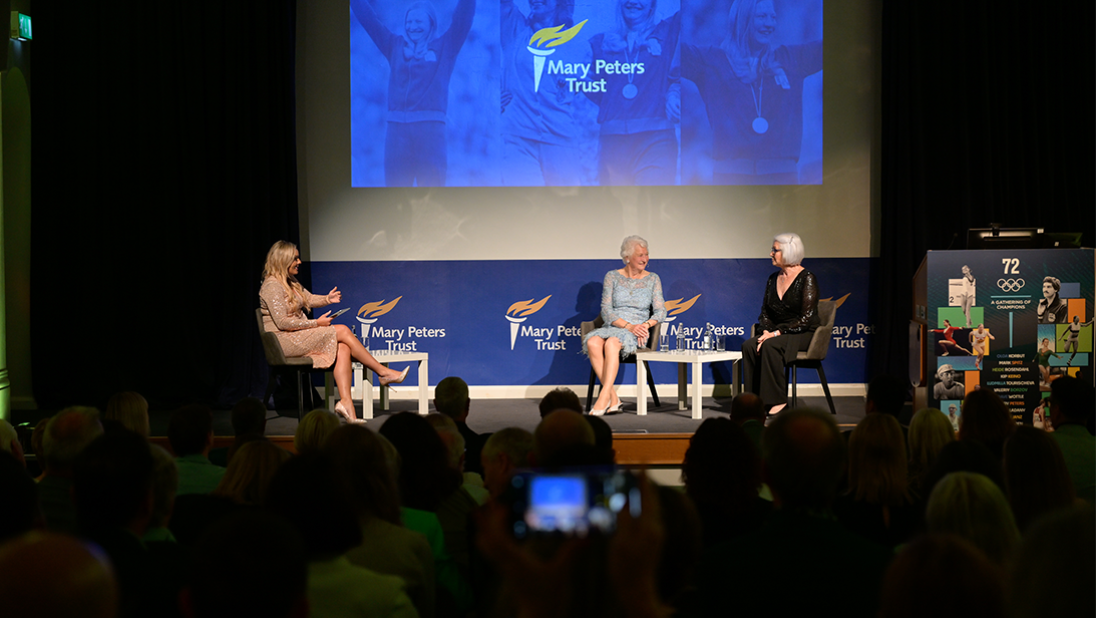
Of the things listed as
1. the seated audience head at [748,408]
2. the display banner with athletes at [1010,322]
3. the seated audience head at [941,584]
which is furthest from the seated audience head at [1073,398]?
the seated audience head at [941,584]

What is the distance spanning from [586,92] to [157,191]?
3.33 metres

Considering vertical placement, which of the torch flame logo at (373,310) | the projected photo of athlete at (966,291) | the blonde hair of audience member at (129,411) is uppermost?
the projected photo of athlete at (966,291)

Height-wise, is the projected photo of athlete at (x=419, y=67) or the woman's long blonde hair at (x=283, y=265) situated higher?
the projected photo of athlete at (x=419, y=67)

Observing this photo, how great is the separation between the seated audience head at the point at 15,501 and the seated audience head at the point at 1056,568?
164 centimetres

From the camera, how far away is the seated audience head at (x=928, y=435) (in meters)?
2.65

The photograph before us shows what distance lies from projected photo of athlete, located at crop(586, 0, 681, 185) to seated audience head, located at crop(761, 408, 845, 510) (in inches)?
209

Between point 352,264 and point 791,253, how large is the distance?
3.31 m

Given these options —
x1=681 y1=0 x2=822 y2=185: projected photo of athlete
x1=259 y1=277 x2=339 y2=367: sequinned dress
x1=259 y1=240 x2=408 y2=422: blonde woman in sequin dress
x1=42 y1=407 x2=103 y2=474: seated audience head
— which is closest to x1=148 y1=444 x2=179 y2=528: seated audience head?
x1=42 y1=407 x2=103 y2=474: seated audience head

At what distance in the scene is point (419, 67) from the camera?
6715 mm

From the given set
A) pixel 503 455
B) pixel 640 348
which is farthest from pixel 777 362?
pixel 503 455

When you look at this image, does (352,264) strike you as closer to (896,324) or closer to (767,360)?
(767,360)

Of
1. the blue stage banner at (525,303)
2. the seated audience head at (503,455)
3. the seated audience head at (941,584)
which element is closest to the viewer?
the seated audience head at (941,584)

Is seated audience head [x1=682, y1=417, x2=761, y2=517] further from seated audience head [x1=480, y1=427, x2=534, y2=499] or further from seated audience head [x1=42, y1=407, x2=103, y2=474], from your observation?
seated audience head [x1=42, y1=407, x2=103, y2=474]

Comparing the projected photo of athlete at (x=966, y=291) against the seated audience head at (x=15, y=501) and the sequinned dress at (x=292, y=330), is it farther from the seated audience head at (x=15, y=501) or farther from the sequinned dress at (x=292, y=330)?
the seated audience head at (x=15, y=501)
